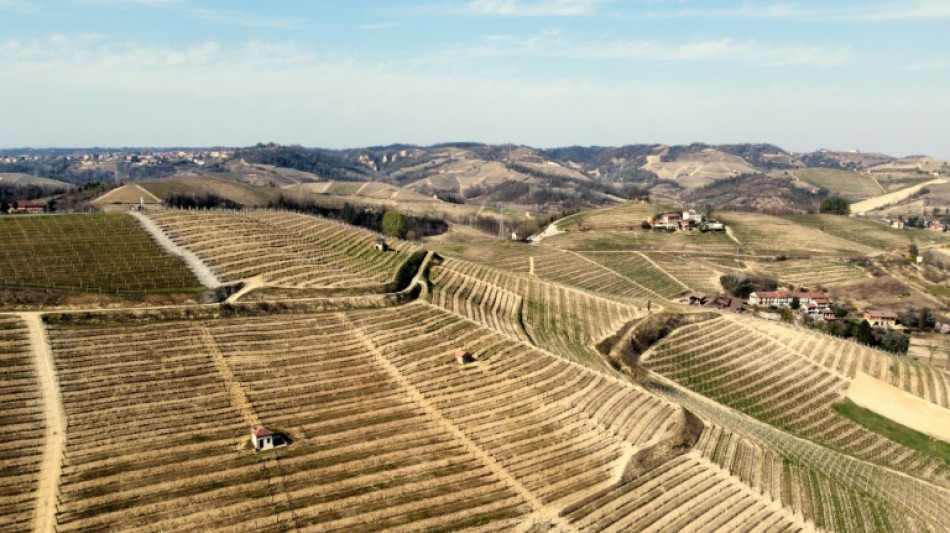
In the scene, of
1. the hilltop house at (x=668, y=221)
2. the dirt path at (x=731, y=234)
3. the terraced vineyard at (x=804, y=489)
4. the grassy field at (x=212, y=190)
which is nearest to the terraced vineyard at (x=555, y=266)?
the hilltop house at (x=668, y=221)

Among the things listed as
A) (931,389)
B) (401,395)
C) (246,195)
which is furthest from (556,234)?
(401,395)

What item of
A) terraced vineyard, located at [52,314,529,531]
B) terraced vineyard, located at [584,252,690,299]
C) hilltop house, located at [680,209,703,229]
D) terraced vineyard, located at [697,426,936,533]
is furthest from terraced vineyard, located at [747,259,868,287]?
terraced vineyard, located at [52,314,529,531]

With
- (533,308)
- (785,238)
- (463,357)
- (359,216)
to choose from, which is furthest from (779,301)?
(359,216)

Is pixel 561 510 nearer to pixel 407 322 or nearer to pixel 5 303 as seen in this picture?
pixel 407 322

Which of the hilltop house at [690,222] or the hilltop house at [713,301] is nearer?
the hilltop house at [713,301]

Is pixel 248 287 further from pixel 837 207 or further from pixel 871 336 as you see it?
pixel 837 207

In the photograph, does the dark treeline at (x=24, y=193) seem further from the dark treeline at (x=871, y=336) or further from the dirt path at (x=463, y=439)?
the dark treeline at (x=871, y=336)

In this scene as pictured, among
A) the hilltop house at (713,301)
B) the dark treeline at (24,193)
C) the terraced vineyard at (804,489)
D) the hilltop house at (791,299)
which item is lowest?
the hilltop house at (791,299)
